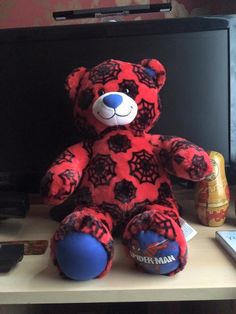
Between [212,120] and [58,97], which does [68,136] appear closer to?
[58,97]

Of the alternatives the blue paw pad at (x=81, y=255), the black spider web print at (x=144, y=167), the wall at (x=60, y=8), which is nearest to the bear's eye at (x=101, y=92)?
the black spider web print at (x=144, y=167)

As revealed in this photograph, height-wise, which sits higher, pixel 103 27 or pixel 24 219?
pixel 103 27

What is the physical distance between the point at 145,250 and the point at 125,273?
62 mm

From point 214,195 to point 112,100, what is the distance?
22 cm

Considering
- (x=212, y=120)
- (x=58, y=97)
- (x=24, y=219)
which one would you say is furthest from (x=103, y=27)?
(x=24, y=219)

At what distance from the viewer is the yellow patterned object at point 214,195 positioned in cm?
65

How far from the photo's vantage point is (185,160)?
0.58 metres

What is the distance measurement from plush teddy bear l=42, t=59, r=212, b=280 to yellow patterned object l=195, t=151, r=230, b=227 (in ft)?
0.18

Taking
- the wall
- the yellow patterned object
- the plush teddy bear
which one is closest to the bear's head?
the plush teddy bear

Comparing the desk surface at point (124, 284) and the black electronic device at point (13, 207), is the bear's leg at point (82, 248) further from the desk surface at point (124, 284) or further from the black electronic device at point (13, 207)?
the black electronic device at point (13, 207)

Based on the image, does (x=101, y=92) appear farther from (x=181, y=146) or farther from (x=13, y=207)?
(x=13, y=207)

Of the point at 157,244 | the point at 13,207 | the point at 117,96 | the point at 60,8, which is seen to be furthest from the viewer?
the point at 60,8

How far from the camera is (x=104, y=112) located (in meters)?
0.59

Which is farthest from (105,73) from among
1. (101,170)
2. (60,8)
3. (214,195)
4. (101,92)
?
(60,8)
